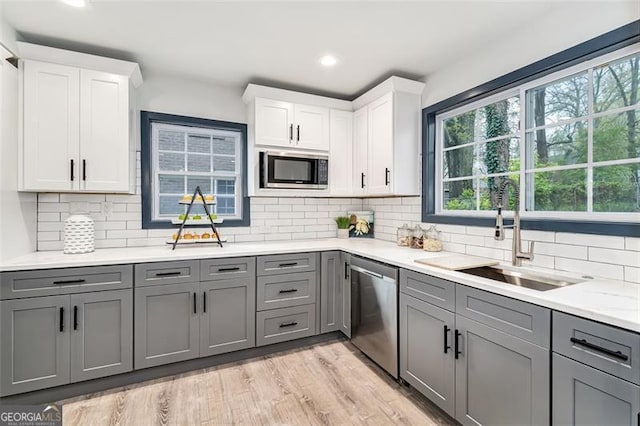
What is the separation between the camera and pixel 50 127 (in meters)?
2.29

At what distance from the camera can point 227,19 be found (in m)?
2.07

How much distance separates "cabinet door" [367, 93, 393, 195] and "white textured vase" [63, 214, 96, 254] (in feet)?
8.01

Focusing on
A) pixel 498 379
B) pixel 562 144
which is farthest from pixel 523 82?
pixel 498 379

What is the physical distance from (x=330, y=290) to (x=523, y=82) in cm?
226

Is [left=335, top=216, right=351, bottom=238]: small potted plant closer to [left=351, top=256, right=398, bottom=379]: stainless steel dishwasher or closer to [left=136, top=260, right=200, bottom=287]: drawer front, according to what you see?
[left=351, top=256, right=398, bottom=379]: stainless steel dishwasher

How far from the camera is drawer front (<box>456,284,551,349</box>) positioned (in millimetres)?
1372

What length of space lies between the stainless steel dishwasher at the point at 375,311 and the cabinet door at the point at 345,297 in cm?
6

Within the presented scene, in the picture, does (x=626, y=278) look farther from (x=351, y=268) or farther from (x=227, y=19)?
(x=227, y=19)

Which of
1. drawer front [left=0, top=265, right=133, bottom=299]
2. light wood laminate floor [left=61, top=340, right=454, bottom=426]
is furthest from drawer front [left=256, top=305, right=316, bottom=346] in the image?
drawer front [left=0, top=265, right=133, bottom=299]

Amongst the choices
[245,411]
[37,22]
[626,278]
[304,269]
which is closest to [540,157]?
[626,278]

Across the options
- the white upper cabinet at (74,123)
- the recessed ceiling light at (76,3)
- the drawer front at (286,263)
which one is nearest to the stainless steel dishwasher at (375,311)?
the drawer front at (286,263)

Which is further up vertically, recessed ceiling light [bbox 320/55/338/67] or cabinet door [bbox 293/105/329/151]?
recessed ceiling light [bbox 320/55/338/67]

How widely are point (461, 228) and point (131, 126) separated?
2.90 metres

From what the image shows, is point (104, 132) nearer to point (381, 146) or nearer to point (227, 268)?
point (227, 268)
